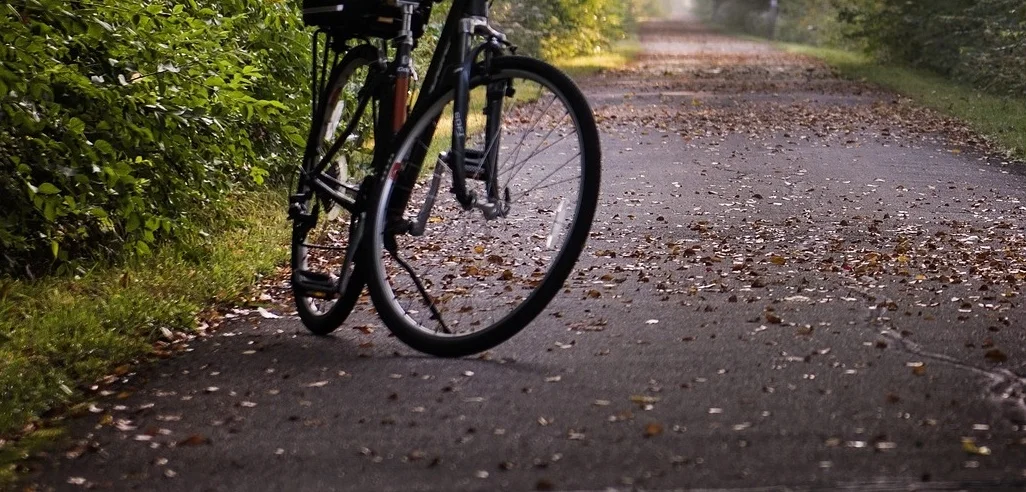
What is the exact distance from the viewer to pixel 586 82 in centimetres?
2792

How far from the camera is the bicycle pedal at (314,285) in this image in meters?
5.48

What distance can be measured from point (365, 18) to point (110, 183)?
133cm

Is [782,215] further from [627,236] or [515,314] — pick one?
[515,314]

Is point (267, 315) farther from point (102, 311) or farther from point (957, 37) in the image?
point (957, 37)

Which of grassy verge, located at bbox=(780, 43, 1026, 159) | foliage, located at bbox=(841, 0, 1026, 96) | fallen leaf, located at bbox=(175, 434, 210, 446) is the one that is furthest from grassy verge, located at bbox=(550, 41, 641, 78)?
fallen leaf, located at bbox=(175, 434, 210, 446)

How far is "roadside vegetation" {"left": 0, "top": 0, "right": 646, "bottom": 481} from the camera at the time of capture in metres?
5.54

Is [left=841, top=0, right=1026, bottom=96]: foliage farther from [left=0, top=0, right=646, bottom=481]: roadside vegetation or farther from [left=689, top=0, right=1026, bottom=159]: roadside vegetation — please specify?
[left=0, top=0, right=646, bottom=481]: roadside vegetation

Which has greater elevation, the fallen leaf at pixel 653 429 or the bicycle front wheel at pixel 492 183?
the bicycle front wheel at pixel 492 183

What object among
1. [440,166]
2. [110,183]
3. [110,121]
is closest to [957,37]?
[110,121]

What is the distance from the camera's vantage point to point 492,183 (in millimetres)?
5004

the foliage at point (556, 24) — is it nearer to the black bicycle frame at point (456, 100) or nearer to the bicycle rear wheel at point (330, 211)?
the bicycle rear wheel at point (330, 211)

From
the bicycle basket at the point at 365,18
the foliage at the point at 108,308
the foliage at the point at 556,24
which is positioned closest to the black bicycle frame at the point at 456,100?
the bicycle basket at the point at 365,18

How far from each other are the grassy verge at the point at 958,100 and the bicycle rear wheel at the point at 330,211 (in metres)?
8.72

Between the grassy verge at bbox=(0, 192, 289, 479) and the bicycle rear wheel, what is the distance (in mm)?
568
